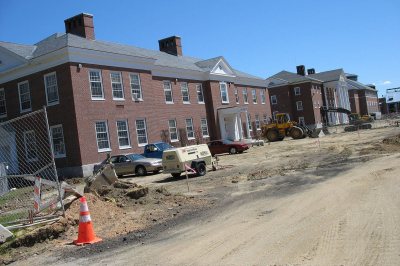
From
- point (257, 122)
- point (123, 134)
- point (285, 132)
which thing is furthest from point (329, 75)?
point (123, 134)

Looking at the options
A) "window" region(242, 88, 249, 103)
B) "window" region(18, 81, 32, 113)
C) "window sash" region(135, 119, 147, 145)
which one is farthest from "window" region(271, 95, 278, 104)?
"window" region(18, 81, 32, 113)

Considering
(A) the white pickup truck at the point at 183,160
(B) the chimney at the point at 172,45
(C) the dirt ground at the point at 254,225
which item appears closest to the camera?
(C) the dirt ground at the point at 254,225

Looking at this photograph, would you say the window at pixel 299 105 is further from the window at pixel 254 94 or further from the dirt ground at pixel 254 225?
the dirt ground at pixel 254 225

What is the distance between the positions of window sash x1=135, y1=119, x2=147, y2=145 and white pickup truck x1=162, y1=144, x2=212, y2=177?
11700mm

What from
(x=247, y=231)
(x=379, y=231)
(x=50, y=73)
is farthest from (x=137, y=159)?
(x=379, y=231)

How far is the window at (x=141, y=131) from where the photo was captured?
32094 millimetres

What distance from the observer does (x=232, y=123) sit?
1802 inches

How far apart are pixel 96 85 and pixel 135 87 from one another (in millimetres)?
3854

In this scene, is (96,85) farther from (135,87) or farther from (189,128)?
(189,128)

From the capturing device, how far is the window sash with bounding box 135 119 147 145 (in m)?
32.1

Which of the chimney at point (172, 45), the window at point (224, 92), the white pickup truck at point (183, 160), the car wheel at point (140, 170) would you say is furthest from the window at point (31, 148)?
the window at point (224, 92)

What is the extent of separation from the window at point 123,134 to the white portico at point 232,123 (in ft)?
48.1

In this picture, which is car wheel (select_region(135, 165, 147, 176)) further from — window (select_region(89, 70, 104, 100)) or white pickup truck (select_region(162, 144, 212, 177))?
window (select_region(89, 70, 104, 100))

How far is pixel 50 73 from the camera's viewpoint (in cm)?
2825
